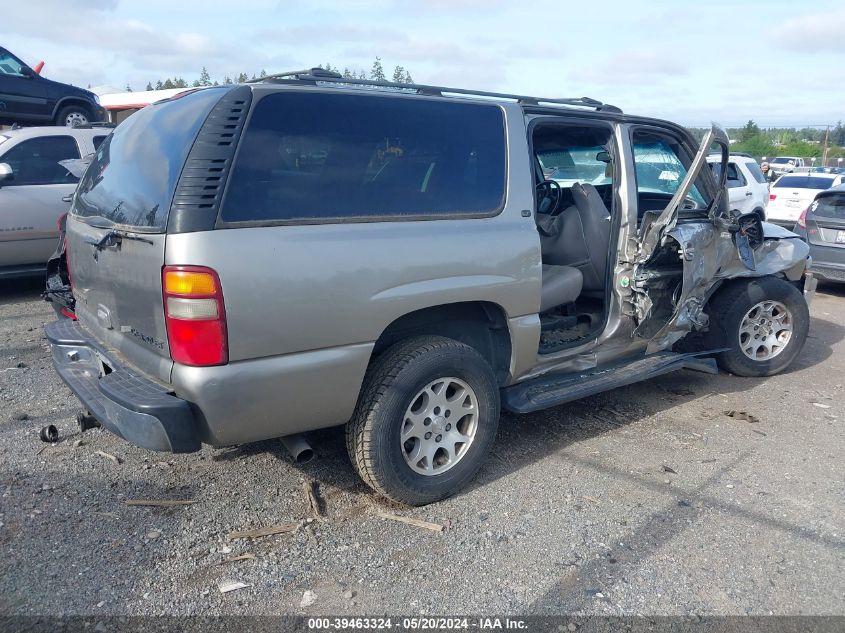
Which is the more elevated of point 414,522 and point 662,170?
point 662,170

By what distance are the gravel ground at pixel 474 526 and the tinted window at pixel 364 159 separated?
151cm

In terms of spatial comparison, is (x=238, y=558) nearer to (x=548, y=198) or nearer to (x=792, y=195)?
(x=548, y=198)

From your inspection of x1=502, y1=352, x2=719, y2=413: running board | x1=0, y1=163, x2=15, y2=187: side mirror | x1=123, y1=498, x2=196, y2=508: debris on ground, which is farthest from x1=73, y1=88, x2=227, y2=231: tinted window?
x1=0, y1=163, x2=15, y2=187: side mirror

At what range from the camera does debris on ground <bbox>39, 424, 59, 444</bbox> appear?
4039 millimetres

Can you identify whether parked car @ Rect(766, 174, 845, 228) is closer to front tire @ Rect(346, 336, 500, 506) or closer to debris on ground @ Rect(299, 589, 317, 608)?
front tire @ Rect(346, 336, 500, 506)

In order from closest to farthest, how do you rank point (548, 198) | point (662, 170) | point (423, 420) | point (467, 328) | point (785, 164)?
1. point (423, 420)
2. point (467, 328)
3. point (662, 170)
4. point (548, 198)
5. point (785, 164)

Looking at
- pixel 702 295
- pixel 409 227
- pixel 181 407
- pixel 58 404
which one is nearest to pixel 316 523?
pixel 181 407

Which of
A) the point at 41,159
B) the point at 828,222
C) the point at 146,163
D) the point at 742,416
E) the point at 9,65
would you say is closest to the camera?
the point at 146,163

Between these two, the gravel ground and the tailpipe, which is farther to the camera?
the tailpipe

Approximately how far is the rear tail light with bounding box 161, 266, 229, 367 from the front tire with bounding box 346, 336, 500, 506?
811 mm

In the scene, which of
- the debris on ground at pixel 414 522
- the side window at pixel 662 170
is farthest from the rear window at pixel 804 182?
the debris on ground at pixel 414 522

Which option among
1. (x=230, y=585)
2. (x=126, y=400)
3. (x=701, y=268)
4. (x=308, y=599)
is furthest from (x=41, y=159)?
(x=701, y=268)

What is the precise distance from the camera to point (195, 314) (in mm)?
2732

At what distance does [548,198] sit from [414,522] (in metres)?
2.84
